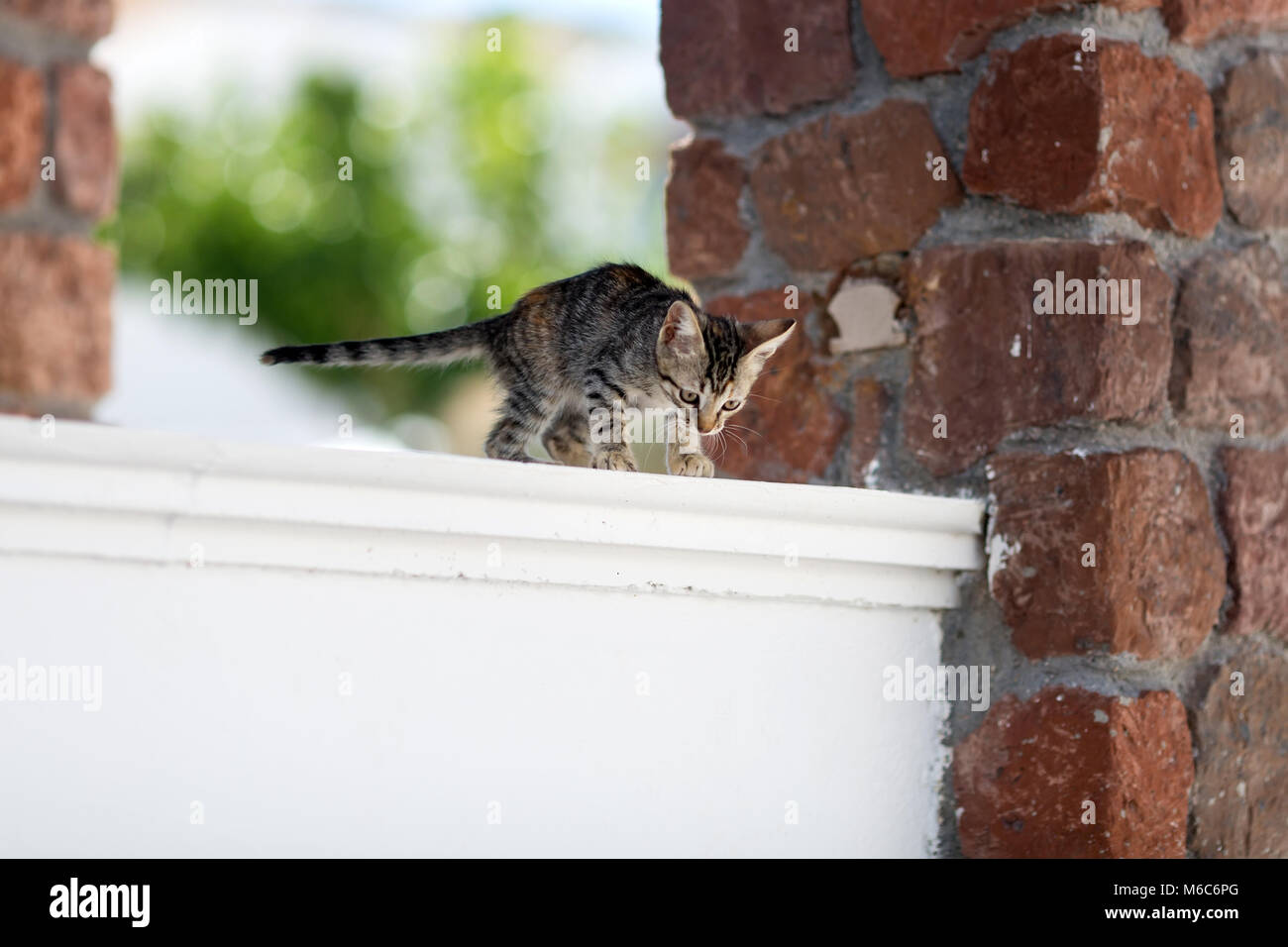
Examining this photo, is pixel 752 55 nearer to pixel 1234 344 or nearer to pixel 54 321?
pixel 1234 344

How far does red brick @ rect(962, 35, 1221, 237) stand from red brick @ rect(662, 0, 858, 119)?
212 mm

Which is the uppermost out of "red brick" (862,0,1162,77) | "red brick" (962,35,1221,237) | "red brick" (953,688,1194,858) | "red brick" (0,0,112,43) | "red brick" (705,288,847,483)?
"red brick" (0,0,112,43)

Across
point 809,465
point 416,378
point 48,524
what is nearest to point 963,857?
point 809,465

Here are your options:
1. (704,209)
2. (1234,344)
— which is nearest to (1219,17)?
(1234,344)

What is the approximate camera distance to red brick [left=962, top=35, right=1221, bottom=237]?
1.56 m

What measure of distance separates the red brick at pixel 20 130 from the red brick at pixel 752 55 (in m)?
0.79

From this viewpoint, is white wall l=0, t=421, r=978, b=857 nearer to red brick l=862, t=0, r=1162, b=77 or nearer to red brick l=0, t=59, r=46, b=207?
red brick l=862, t=0, r=1162, b=77

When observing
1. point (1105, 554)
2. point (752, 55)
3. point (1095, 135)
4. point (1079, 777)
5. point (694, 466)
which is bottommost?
point (1079, 777)

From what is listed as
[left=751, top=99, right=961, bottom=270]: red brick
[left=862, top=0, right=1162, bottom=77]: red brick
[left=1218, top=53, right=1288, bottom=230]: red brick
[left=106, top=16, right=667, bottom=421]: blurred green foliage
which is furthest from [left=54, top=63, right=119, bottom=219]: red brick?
[left=106, top=16, right=667, bottom=421]: blurred green foliage

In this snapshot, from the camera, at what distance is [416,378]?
362 inches

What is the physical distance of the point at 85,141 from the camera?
1.78m

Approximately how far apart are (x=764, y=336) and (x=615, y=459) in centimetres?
26
